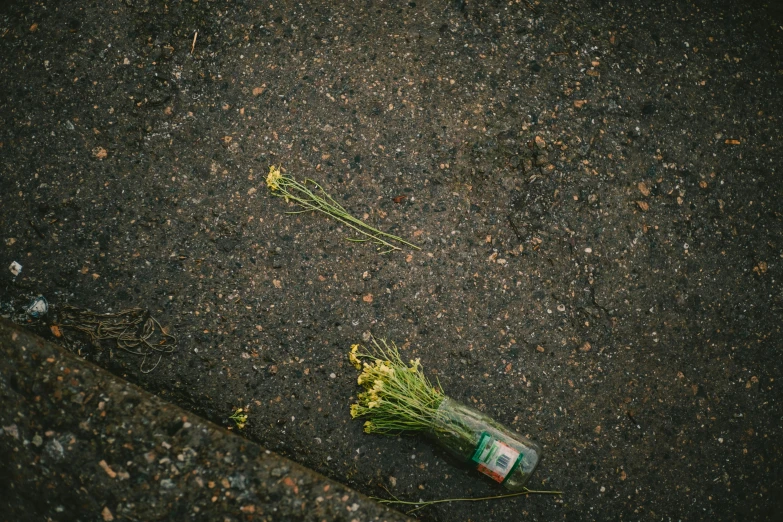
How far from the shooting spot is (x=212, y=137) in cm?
263

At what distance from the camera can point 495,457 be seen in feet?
7.64

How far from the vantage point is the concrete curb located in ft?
7.02

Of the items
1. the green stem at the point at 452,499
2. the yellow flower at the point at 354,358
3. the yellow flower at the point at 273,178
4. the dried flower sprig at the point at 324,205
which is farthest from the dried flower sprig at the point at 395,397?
the yellow flower at the point at 273,178

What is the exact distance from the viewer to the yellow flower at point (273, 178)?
2.51 metres

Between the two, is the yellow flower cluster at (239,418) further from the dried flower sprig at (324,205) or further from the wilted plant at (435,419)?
the dried flower sprig at (324,205)

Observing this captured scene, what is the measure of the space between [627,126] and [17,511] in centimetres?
331

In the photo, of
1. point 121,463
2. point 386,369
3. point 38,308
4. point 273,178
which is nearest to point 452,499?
point 386,369

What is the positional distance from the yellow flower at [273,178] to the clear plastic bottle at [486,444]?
131 cm

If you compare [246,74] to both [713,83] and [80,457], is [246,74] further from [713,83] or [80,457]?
[713,83]

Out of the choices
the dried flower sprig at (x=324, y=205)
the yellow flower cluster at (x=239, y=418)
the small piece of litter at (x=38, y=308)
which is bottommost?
the small piece of litter at (x=38, y=308)

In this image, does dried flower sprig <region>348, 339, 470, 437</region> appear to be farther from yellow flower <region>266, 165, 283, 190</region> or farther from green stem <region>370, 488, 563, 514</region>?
yellow flower <region>266, 165, 283, 190</region>

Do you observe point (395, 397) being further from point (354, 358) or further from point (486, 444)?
point (486, 444)

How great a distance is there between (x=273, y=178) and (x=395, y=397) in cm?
120

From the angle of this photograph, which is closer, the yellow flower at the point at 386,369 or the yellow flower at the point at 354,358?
the yellow flower at the point at 386,369
